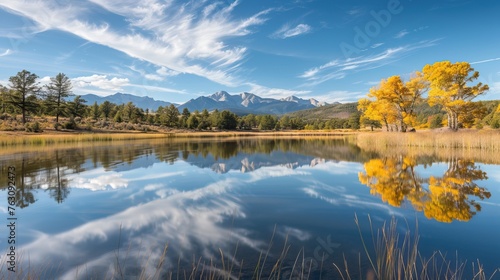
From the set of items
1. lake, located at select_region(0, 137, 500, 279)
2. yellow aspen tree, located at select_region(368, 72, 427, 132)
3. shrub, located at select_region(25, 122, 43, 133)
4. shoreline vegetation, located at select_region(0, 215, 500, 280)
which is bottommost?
lake, located at select_region(0, 137, 500, 279)

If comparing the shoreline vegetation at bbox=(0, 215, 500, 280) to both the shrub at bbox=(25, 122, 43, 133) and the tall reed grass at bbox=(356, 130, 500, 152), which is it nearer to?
the tall reed grass at bbox=(356, 130, 500, 152)

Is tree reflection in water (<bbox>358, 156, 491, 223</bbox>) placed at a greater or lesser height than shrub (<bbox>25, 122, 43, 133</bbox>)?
lesser

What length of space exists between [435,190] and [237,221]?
22.9ft

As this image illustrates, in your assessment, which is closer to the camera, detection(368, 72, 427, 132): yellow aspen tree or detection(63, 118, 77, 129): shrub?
detection(368, 72, 427, 132): yellow aspen tree

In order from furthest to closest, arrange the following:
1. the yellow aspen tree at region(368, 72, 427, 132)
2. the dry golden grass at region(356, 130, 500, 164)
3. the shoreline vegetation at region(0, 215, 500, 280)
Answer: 1. the yellow aspen tree at region(368, 72, 427, 132)
2. the dry golden grass at region(356, 130, 500, 164)
3. the shoreline vegetation at region(0, 215, 500, 280)

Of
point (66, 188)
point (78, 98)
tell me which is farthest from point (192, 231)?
point (78, 98)

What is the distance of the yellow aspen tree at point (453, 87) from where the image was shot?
96.8ft

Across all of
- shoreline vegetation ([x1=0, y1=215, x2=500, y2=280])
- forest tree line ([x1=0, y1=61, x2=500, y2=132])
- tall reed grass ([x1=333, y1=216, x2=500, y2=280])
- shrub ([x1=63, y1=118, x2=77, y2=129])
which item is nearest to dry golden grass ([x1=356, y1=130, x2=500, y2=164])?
forest tree line ([x1=0, y1=61, x2=500, y2=132])

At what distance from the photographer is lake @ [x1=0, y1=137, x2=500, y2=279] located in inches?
169

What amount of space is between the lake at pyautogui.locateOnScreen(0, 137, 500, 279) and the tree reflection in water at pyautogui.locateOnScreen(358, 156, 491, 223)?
4cm

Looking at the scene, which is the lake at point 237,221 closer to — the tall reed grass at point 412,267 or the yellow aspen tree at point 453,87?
the tall reed grass at point 412,267

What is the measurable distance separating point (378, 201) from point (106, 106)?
10561cm

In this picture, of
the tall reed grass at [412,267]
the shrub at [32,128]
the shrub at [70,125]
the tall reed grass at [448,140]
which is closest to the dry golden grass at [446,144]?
the tall reed grass at [448,140]

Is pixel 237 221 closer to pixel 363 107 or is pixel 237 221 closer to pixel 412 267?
pixel 412 267
